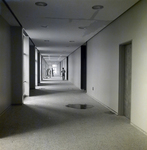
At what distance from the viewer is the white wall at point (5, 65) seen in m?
5.20

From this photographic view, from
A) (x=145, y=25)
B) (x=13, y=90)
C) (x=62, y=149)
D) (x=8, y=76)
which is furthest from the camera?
(x=13, y=90)

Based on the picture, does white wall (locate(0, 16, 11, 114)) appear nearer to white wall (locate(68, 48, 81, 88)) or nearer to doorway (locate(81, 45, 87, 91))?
doorway (locate(81, 45, 87, 91))

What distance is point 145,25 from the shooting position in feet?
12.3

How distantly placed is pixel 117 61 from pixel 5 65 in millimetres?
3335

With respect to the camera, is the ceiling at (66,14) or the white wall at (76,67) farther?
the white wall at (76,67)

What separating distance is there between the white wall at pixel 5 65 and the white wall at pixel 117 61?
3228 mm

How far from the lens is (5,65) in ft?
18.6

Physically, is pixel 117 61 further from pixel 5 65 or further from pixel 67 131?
pixel 5 65

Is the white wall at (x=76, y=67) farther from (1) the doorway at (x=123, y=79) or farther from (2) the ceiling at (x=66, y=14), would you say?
(1) the doorway at (x=123, y=79)

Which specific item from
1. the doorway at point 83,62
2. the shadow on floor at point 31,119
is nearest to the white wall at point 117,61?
the shadow on floor at point 31,119

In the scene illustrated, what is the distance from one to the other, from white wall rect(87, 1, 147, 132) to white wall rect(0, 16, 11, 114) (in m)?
3.23

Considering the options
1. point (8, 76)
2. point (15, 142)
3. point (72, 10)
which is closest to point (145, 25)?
point (72, 10)

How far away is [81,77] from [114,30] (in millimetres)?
6464

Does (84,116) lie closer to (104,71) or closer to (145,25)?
(104,71)
